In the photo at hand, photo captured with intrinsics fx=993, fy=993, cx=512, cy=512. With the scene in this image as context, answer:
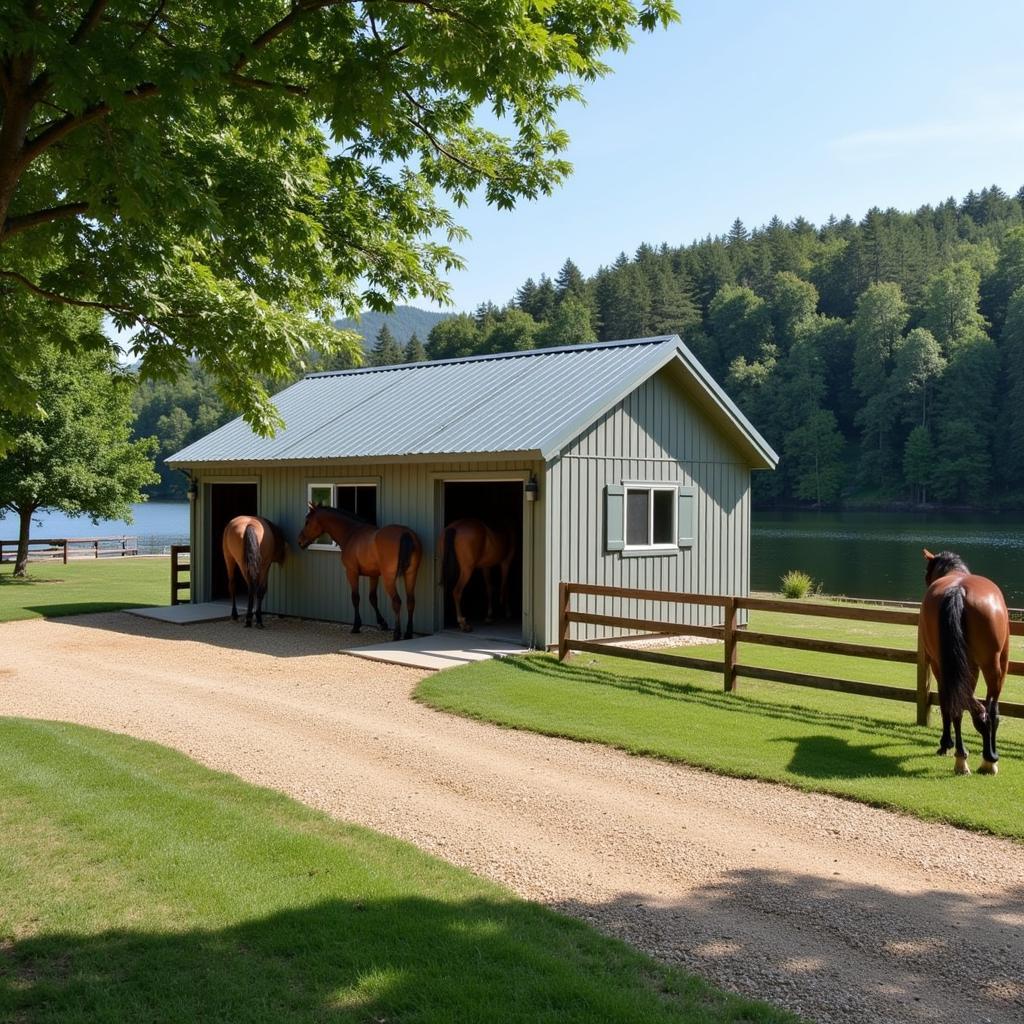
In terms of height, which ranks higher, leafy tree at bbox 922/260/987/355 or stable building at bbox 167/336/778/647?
leafy tree at bbox 922/260/987/355

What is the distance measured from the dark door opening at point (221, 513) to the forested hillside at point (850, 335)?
59.2m

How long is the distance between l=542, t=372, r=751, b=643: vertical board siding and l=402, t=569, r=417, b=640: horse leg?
230cm

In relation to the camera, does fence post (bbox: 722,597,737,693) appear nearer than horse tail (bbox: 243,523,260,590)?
Yes

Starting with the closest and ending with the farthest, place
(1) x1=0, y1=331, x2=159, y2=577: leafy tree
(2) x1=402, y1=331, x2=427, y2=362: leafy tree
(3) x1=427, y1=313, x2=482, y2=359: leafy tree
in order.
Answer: (1) x1=0, y1=331, x2=159, y2=577: leafy tree < (3) x1=427, y1=313, x2=482, y2=359: leafy tree < (2) x1=402, y1=331, x2=427, y2=362: leafy tree

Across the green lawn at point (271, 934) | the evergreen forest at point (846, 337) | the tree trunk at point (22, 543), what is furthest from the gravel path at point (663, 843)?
the evergreen forest at point (846, 337)

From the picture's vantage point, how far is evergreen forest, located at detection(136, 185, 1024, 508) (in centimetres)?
6975

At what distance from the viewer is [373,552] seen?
14.6 metres

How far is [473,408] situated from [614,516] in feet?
9.54

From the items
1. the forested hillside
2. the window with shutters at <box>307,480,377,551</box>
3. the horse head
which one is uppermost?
the forested hillside

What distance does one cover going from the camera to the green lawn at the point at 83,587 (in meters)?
18.6

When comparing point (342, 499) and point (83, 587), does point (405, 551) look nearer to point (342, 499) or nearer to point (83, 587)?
point (342, 499)

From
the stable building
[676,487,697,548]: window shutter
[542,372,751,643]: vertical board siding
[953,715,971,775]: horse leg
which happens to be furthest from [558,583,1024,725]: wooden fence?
[676,487,697,548]: window shutter

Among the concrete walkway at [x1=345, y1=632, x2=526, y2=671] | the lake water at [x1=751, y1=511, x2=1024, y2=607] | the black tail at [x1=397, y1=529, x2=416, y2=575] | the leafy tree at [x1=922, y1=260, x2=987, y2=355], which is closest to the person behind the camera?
the concrete walkway at [x1=345, y1=632, x2=526, y2=671]

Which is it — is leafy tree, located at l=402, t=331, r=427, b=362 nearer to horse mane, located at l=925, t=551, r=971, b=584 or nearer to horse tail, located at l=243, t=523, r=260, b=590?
horse tail, located at l=243, t=523, r=260, b=590
